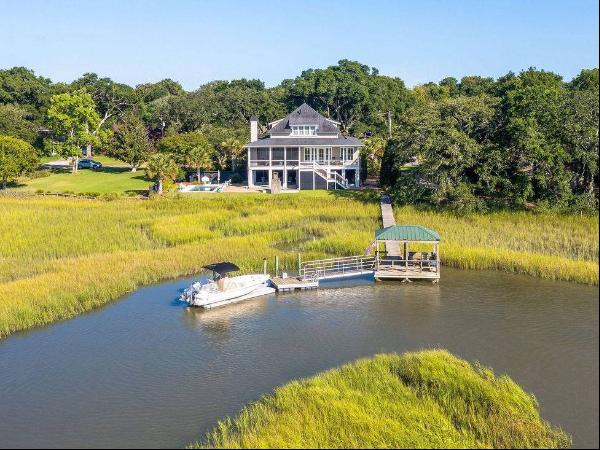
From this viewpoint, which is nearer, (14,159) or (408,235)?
(408,235)

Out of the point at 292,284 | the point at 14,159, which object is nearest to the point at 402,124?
the point at 292,284

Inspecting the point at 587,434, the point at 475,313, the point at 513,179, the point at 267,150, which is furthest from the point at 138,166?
the point at 587,434

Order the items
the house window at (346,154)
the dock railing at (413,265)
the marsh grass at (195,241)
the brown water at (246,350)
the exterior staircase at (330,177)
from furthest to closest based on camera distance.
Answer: the house window at (346,154)
the exterior staircase at (330,177)
the dock railing at (413,265)
the marsh grass at (195,241)
the brown water at (246,350)

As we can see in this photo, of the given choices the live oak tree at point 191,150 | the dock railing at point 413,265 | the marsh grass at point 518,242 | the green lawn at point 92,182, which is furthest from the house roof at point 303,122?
the dock railing at point 413,265

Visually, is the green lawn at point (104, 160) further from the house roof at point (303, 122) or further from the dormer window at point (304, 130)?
the dormer window at point (304, 130)

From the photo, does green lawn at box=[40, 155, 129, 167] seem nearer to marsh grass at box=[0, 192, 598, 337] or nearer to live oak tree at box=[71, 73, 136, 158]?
live oak tree at box=[71, 73, 136, 158]

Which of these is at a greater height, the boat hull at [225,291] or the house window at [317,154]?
the house window at [317,154]

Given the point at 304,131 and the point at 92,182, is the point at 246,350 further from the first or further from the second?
the point at 92,182
